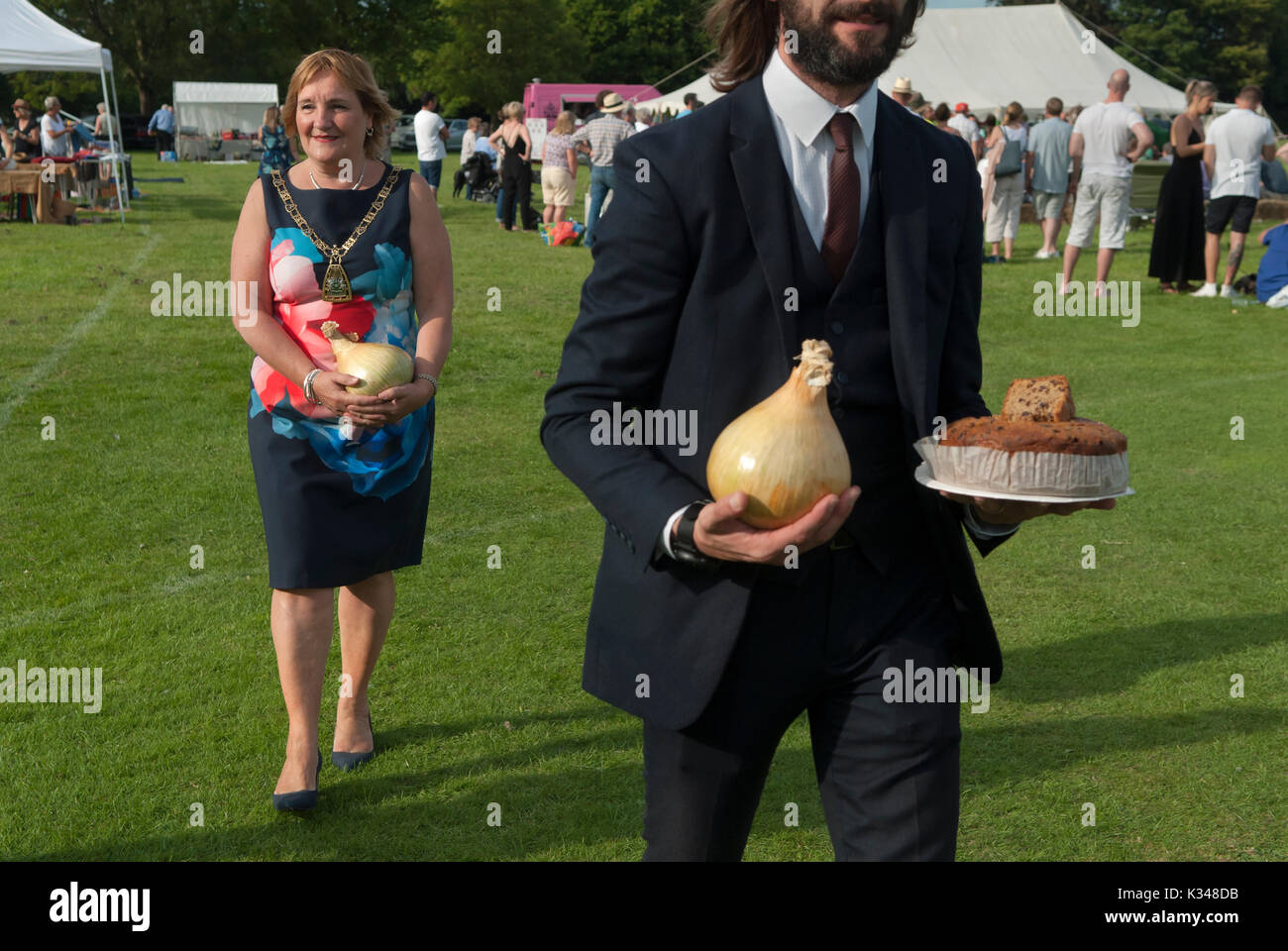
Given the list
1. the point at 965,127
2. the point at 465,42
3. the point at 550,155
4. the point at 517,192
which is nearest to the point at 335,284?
the point at 550,155

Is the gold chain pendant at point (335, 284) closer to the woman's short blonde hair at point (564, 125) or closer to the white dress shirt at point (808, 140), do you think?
the white dress shirt at point (808, 140)

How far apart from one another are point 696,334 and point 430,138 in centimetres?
2402

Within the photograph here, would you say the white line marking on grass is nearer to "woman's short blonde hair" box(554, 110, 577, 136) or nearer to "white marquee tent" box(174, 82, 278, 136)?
"woman's short blonde hair" box(554, 110, 577, 136)

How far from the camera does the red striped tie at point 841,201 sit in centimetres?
246

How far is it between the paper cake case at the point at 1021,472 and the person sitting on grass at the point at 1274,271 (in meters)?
15.9

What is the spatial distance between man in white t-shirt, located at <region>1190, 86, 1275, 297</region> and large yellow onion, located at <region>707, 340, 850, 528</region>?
16139 millimetres

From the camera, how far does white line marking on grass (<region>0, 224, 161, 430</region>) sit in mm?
10314

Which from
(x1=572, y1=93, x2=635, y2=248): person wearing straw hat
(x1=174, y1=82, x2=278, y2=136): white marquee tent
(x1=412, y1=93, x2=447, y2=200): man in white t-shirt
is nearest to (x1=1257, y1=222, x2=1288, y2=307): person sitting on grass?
(x1=572, y1=93, x2=635, y2=248): person wearing straw hat

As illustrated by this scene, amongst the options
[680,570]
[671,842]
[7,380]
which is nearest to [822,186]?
[680,570]

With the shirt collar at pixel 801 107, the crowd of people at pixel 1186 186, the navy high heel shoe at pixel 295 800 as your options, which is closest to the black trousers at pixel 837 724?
the shirt collar at pixel 801 107

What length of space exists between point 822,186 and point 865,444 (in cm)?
49

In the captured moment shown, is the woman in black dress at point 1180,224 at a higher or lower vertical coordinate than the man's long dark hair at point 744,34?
lower
